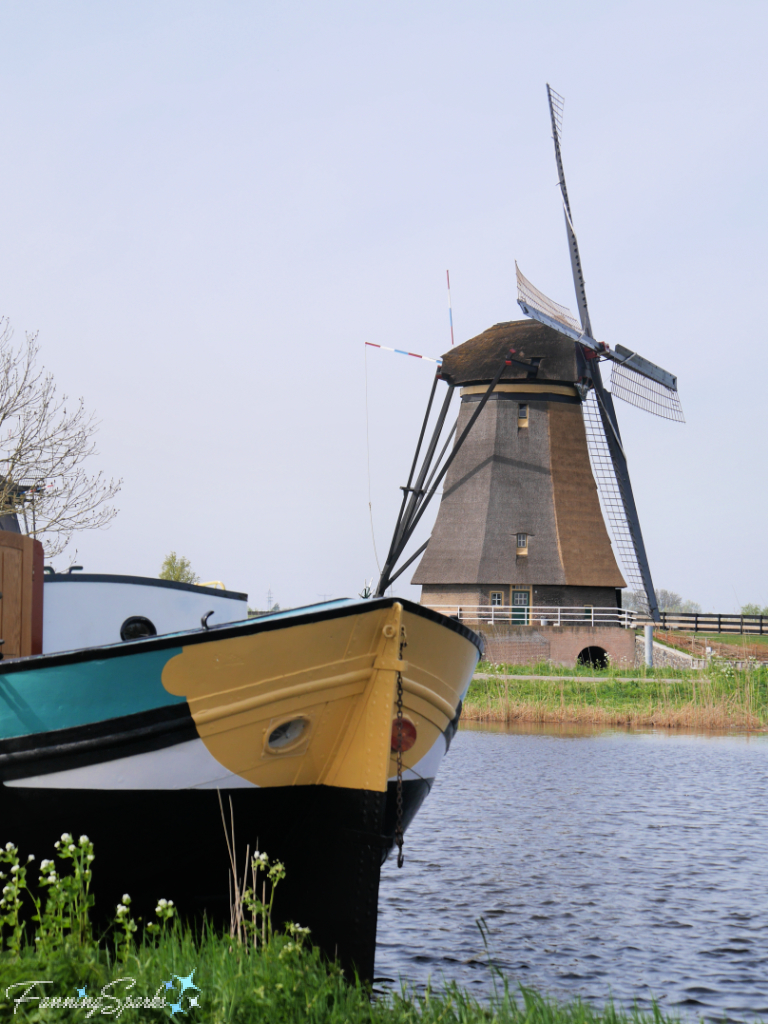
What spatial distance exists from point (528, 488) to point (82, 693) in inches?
1028

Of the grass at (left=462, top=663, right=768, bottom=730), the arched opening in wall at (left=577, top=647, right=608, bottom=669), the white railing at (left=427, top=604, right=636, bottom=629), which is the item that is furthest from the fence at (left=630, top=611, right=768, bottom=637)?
the grass at (left=462, top=663, right=768, bottom=730)

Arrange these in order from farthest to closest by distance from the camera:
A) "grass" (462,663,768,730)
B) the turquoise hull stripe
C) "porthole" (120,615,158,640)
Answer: "grass" (462,663,768,730), "porthole" (120,615,158,640), the turquoise hull stripe

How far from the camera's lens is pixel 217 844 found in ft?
17.2

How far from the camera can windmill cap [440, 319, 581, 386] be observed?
29609mm

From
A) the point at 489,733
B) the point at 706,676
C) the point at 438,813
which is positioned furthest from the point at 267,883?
the point at 706,676

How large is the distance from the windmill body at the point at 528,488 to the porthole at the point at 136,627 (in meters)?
23.5

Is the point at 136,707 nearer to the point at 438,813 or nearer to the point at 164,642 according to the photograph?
the point at 164,642

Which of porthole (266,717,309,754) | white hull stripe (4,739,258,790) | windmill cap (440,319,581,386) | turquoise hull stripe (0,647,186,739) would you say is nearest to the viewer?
turquoise hull stripe (0,647,186,739)

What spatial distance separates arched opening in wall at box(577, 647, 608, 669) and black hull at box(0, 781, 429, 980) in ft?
84.4

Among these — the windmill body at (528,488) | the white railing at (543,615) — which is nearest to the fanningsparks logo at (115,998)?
the white railing at (543,615)

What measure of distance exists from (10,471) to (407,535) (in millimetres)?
10993

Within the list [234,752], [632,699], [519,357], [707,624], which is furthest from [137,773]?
[707,624]

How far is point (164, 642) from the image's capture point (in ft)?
15.5

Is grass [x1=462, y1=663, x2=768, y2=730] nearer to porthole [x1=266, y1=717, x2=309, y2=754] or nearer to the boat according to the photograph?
the boat
